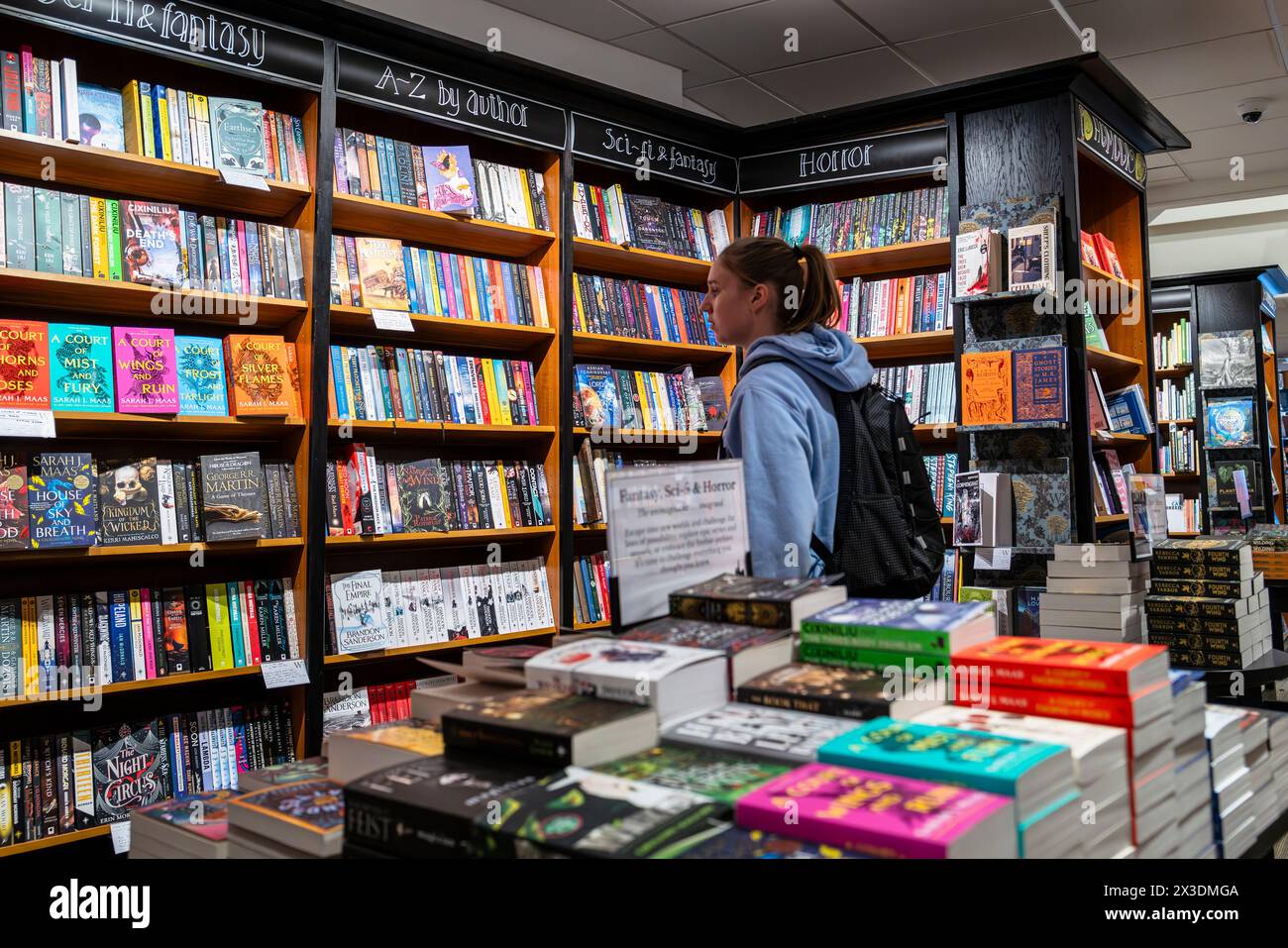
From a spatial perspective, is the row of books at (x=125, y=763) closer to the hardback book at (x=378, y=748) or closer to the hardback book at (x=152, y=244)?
the hardback book at (x=152, y=244)

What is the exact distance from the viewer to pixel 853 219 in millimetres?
4547

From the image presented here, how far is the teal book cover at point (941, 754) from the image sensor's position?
878mm

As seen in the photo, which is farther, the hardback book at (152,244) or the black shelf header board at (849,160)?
the black shelf header board at (849,160)

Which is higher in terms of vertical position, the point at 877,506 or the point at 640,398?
the point at 640,398

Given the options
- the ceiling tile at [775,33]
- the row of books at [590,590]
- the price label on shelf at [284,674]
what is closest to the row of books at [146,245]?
the price label on shelf at [284,674]

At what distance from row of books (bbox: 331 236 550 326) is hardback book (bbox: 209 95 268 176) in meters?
0.39

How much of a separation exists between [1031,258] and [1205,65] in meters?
2.86

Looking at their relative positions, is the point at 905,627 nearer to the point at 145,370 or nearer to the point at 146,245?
the point at 145,370

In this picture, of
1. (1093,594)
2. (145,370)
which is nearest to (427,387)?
(145,370)

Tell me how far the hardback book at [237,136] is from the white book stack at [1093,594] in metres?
2.72

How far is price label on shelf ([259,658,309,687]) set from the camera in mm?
3000

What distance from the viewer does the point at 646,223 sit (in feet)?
14.5
